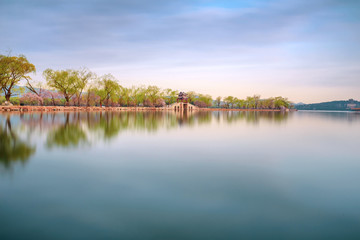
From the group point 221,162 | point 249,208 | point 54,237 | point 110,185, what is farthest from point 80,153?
point 249,208

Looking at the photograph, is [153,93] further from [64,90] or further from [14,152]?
[14,152]

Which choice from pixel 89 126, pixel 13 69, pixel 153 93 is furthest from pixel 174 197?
pixel 153 93

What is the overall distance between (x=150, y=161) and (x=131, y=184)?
9.65 feet

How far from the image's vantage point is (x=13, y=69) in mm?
49812

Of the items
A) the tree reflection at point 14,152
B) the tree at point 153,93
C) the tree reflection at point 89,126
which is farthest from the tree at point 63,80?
the tree reflection at point 14,152

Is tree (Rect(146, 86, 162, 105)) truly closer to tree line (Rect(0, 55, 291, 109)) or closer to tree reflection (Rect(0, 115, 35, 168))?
tree line (Rect(0, 55, 291, 109))

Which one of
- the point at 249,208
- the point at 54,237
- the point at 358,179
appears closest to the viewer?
the point at 54,237

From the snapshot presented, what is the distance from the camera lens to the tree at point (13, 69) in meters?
48.1

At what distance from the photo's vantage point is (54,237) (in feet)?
12.6

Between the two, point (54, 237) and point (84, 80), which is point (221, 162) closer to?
point (54, 237)

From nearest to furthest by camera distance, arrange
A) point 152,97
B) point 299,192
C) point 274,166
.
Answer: point 299,192
point 274,166
point 152,97

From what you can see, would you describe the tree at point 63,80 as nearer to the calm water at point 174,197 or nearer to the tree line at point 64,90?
the tree line at point 64,90

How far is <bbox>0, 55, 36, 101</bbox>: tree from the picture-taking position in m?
48.1

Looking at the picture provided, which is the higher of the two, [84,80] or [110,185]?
[84,80]
